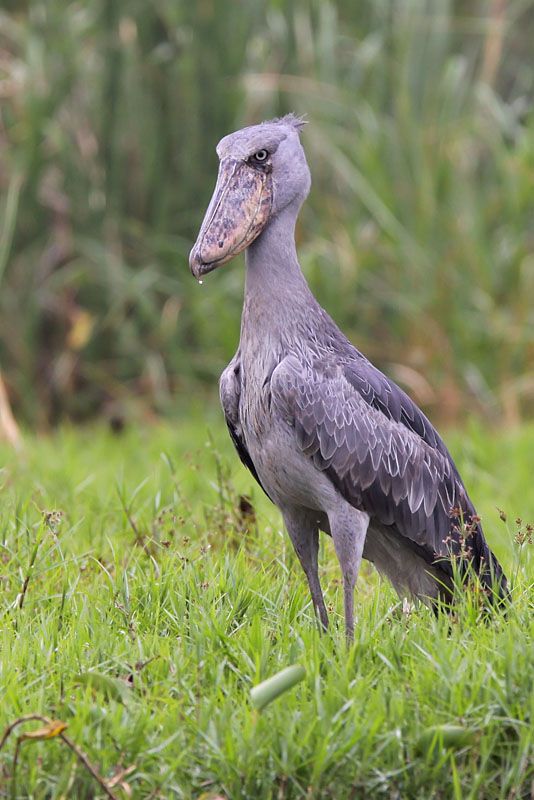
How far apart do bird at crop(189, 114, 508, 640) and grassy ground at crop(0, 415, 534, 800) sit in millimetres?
183

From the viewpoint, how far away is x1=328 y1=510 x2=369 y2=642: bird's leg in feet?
13.1

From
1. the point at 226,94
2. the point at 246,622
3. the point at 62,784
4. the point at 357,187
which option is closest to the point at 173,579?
the point at 246,622

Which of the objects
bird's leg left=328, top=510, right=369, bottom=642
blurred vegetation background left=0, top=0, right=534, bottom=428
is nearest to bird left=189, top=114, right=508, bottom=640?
bird's leg left=328, top=510, right=369, bottom=642

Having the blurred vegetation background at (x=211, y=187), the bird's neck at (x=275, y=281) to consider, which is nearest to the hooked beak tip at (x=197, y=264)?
the bird's neck at (x=275, y=281)

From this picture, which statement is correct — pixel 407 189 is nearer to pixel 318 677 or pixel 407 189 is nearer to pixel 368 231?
pixel 368 231

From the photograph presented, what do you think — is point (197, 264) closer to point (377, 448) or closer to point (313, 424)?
point (313, 424)

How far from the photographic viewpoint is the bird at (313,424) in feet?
13.2

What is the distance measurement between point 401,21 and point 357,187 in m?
1.31

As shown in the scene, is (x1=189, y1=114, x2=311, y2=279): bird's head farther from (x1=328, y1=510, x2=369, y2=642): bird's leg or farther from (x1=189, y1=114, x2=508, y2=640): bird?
(x1=328, y1=510, x2=369, y2=642): bird's leg

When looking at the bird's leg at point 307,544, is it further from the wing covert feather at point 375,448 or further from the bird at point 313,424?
the wing covert feather at point 375,448

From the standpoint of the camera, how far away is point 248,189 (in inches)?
165

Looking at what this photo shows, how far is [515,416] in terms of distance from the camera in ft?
27.7

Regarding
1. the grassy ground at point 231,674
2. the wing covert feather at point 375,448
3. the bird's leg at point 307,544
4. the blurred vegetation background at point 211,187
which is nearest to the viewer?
the grassy ground at point 231,674

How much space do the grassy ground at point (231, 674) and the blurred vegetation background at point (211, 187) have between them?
148 inches
